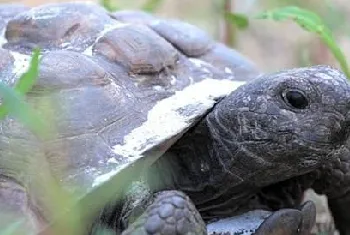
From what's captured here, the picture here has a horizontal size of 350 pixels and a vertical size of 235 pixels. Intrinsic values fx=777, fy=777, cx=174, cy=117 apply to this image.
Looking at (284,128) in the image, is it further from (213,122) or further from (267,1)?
(267,1)

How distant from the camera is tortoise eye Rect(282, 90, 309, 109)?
207 centimetres

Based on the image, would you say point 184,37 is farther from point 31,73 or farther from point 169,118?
point 31,73

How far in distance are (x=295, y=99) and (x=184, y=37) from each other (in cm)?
64

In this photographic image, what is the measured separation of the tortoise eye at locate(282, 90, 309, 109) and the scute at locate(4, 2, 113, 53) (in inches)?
24.0

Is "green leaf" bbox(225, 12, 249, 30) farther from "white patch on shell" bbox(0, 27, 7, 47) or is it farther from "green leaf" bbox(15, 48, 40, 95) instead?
"green leaf" bbox(15, 48, 40, 95)

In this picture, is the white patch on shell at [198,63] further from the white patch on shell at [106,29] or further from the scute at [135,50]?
the white patch on shell at [106,29]

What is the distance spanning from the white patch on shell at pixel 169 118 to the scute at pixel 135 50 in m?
0.11

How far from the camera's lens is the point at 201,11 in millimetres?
5672

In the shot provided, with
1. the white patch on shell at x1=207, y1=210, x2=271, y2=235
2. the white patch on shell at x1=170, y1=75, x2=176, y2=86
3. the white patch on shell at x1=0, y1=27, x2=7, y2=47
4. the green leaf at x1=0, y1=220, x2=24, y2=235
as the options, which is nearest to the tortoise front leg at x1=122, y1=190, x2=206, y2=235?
the green leaf at x1=0, y1=220, x2=24, y2=235

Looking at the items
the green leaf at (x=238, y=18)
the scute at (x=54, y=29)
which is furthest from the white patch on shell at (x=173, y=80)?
the green leaf at (x=238, y=18)

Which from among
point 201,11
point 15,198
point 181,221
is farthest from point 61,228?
point 201,11

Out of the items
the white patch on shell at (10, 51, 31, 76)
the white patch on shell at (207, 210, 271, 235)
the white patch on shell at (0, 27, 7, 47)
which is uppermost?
the white patch on shell at (10, 51, 31, 76)

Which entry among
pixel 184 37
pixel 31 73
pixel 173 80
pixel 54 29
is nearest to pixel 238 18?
pixel 184 37

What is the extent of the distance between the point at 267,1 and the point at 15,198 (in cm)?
299
